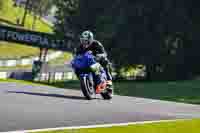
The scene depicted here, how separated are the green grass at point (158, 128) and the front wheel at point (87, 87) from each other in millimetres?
5011

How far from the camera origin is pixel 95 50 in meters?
13.2

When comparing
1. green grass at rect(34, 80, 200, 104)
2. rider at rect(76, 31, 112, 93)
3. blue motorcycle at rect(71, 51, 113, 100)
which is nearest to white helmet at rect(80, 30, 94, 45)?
rider at rect(76, 31, 112, 93)

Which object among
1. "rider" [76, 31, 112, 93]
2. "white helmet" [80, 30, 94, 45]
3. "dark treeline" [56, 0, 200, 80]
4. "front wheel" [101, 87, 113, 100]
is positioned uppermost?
"dark treeline" [56, 0, 200, 80]

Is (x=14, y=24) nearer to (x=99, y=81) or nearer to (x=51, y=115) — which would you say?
(x=99, y=81)

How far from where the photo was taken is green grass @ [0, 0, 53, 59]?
72938mm

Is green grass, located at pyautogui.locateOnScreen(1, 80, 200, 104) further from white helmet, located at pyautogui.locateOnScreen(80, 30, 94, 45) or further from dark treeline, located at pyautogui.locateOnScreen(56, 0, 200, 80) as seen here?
dark treeline, located at pyautogui.locateOnScreen(56, 0, 200, 80)

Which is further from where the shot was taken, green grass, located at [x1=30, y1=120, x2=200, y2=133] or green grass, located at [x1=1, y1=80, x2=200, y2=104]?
green grass, located at [x1=1, y1=80, x2=200, y2=104]

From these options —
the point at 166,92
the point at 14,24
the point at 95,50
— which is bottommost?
the point at 166,92

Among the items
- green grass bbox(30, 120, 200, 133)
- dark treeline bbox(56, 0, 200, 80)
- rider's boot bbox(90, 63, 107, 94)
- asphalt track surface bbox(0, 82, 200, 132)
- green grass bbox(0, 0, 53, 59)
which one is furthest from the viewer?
green grass bbox(0, 0, 53, 59)

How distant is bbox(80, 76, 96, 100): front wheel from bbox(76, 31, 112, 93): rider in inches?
8.1

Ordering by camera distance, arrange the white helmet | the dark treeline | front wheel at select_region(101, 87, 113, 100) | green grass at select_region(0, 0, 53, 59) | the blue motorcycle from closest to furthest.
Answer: the white helmet
the blue motorcycle
front wheel at select_region(101, 87, 113, 100)
the dark treeline
green grass at select_region(0, 0, 53, 59)

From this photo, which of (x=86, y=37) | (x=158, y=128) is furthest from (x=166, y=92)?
(x=158, y=128)

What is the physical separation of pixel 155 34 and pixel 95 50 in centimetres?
3070

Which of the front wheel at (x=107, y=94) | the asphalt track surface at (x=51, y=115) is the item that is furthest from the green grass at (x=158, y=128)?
the front wheel at (x=107, y=94)
